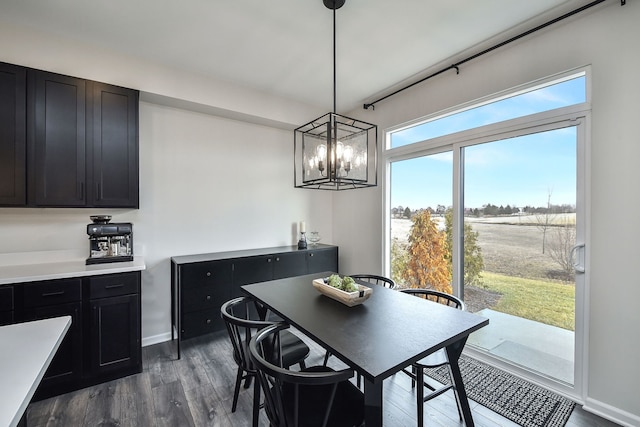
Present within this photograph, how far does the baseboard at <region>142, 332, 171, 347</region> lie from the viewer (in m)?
3.03

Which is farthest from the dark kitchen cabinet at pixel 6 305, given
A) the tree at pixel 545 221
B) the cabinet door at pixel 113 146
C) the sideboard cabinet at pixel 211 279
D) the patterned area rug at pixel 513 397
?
the tree at pixel 545 221

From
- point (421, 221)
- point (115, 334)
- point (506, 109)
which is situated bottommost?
point (115, 334)

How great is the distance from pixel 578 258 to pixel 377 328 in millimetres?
1740

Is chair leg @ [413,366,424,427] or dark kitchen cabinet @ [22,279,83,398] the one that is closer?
chair leg @ [413,366,424,427]

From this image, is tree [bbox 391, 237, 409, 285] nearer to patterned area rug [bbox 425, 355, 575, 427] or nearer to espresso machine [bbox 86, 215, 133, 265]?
patterned area rug [bbox 425, 355, 575, 427]

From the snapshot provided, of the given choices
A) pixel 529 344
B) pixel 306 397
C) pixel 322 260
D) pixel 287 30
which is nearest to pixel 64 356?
pixel 306 397

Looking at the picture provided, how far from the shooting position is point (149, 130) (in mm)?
3078

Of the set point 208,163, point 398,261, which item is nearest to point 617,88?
point 398,261

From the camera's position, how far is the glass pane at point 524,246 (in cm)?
222

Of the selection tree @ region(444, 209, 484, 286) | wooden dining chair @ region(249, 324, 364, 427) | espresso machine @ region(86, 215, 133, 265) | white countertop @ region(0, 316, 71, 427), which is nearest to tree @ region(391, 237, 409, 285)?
tree @ region(444, 209, 484, 286)

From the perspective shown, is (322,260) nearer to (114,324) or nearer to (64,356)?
(114,324)

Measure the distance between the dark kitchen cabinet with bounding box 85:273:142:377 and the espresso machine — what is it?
34cm

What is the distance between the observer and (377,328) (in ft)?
5.09

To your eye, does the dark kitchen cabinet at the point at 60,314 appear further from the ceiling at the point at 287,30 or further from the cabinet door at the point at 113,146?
the ceiling at the point at 287,30
